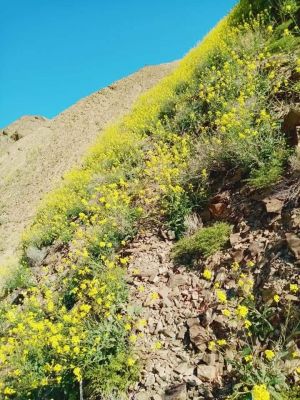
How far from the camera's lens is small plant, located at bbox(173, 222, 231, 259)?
5.26 meters

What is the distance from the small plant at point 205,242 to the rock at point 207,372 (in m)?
1.58

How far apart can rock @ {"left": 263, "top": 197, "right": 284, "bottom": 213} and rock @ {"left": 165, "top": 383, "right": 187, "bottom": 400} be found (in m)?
2.36

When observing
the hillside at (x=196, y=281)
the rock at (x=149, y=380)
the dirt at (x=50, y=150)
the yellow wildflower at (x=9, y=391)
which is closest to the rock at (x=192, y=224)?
the hillside at (x=196, y=281)

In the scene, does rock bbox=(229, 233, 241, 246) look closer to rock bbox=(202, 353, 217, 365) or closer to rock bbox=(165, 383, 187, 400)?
rock bbox=(202, 353, 217, 365)

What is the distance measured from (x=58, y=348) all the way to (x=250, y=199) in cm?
326

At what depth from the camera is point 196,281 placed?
516 cm

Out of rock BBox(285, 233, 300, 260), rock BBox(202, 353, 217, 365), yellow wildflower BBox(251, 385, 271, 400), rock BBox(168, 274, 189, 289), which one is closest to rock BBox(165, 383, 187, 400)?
rock BBox(202, 353, 217, 365)

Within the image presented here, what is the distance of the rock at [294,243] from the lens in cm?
418

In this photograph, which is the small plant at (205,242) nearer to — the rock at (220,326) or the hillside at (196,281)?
the hillside at (196,281)

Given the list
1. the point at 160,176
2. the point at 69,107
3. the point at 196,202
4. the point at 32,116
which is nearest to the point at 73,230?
the point at 160,176

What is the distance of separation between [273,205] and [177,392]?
2542 mm

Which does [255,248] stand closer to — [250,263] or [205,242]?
[250,263]

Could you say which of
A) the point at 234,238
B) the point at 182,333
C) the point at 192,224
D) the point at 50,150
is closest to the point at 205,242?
the point at 234,238

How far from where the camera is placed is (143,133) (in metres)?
11.8
